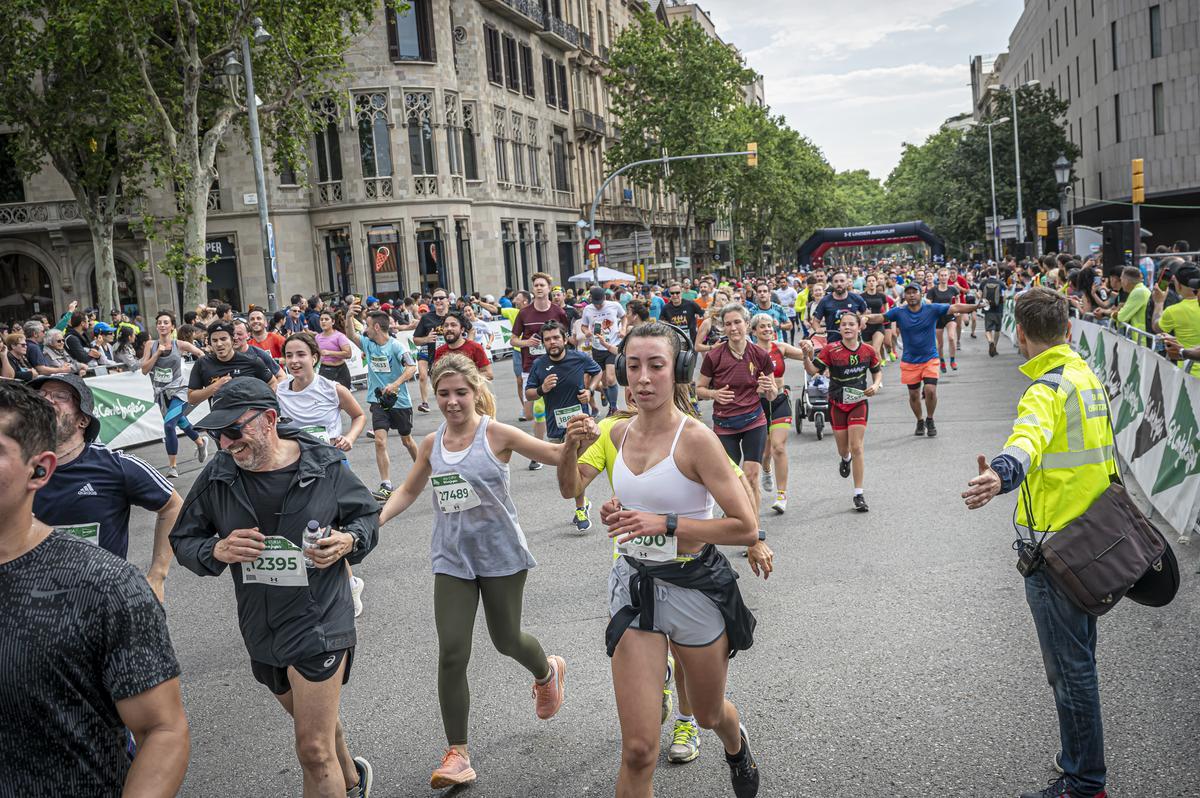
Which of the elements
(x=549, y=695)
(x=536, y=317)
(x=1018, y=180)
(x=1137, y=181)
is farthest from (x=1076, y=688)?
(x=1018, y=180)

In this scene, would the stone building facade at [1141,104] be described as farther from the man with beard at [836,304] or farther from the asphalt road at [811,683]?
the asphalt road at [811,683]

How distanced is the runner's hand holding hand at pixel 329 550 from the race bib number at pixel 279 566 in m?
0.10

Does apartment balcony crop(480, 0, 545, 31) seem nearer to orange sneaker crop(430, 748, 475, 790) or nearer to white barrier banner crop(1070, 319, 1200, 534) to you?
white barrier banner crop(1070, 319, 1200, 534)

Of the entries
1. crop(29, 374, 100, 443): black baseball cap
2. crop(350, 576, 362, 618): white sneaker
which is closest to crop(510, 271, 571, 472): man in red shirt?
crop(350, 576, 362, 618): white sneaker

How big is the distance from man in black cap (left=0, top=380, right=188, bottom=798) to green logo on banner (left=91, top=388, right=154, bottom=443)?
49.4 feet

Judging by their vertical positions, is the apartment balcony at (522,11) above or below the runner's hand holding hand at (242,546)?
above

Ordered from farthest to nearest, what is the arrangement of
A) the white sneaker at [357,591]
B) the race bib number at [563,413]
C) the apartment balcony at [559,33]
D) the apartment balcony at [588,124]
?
the apartment balcony at [588,124] → the apartment balcony at [559,33] → the race bib number at [563,413] → the white sneaker at [357,591]

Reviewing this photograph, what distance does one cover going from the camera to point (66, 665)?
7.74ft

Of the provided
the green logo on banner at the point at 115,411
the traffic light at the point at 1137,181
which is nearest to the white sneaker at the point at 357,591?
the green logo on banner at the point at 115,411

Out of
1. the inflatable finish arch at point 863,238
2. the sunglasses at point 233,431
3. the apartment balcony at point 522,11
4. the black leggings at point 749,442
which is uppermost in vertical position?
the apartment balcony at point 522,11

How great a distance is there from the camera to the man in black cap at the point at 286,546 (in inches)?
154

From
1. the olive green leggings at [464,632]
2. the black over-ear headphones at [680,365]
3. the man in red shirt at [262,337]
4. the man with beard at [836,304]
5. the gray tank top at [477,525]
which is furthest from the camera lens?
the man with beard at [836,304]

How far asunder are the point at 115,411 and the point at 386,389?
7534 mm

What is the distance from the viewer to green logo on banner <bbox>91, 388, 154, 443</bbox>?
16.4 meters
